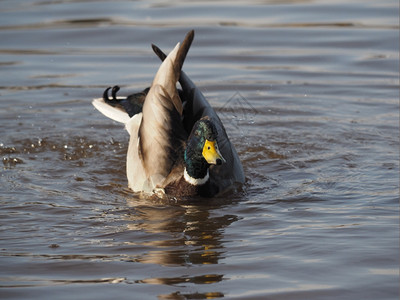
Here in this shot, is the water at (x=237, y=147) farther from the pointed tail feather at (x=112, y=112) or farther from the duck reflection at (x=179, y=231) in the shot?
the pointed tail feather at (x=112, y=112)

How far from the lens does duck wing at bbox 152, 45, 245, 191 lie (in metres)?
7.29

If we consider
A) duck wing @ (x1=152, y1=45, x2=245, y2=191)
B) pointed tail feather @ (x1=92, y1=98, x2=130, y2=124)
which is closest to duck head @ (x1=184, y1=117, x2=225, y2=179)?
duck wing @ (x1=152, y1=45, x2=245, y2=191)

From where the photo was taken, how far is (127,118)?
834 cm

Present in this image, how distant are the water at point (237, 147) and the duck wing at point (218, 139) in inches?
6.4

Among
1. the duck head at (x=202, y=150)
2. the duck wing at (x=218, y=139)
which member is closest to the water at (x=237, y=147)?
the duck wing at (x=218, y=139)

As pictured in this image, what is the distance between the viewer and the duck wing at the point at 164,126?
727cm

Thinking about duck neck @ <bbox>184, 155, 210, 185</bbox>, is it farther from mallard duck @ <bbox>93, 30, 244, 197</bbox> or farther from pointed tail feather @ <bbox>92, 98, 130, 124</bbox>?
pointed tail feather @ <bbox>92, 98, 130, 124</bbox>

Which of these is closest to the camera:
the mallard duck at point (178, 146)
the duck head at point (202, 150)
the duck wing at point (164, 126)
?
the duck head at point (202, 150)

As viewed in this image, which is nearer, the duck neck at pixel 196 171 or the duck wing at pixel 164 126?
the duck neck at pixel 196 171

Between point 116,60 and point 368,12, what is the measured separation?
4.59 m

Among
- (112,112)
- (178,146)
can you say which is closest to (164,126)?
(178,146)

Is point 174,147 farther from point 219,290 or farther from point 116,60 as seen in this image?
point 116,60

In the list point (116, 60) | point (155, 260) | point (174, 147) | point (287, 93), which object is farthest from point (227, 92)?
point (155, 260)

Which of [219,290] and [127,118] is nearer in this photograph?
[219,290]
